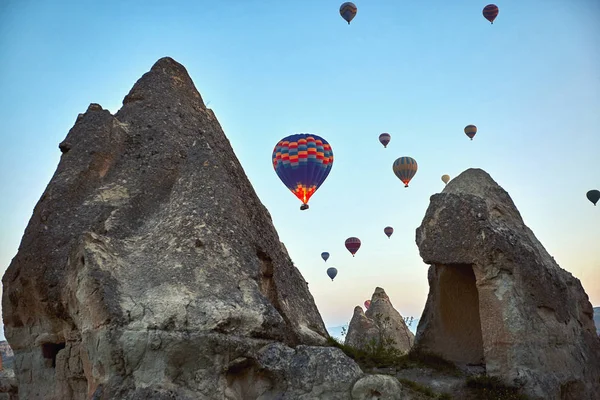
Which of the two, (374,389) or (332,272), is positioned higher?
(332,272)

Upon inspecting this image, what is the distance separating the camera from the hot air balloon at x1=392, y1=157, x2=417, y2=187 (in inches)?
1319

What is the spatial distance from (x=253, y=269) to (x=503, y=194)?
696 centimetres

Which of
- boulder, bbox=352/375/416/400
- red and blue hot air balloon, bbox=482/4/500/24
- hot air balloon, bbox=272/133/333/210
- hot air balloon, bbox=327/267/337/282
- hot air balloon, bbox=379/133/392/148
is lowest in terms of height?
boulder, bbox=352/375/416/400

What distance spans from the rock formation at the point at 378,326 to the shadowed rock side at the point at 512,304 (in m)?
9.60

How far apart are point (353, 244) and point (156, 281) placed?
30759 millimetres

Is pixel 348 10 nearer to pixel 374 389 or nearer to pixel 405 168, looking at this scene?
pixel 405 168

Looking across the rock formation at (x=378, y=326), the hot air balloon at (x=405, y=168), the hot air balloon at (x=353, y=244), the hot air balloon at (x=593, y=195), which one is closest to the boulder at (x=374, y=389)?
the rock formation at (x=378, y=326)

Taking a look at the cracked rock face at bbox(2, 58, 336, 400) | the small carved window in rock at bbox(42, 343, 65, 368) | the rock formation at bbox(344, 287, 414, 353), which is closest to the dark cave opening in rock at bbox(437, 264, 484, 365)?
the cracked rock face at bbox(2, 58, 336, 400)

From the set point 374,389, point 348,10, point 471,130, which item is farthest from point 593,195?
point 374,389

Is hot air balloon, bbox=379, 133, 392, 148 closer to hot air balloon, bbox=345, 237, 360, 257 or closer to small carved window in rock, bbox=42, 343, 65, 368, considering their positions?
hot air balloon, bbox=345, 237, 360, 257

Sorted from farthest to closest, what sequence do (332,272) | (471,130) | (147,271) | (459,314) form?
1. (332,272)
2. (471,130)
3. (459,314)
4. (147,271)

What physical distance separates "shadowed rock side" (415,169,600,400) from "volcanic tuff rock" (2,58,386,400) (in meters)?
2.83

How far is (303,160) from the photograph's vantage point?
23.2 metres

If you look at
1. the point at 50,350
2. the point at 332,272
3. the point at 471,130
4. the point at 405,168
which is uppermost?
the point at 471,130
